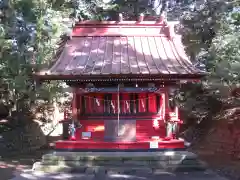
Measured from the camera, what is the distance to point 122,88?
37.8ft

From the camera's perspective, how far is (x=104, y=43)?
42.2 feet

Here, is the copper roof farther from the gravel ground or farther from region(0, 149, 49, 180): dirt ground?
region(0, 149, 49, 180): dirt ground

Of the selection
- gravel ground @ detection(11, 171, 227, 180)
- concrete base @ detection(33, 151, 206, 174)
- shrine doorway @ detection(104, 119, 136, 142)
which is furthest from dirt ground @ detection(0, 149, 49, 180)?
shrine doorway @ detection(104, 119, 136, 142)

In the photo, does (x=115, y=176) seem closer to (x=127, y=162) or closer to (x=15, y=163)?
(x=127, y=162)

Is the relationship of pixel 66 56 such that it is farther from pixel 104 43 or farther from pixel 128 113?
pixel 128 113

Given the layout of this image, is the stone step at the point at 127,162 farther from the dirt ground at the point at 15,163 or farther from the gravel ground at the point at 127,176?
the dirt ground at the point at 15,163

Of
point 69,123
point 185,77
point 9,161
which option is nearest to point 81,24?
point 69,123

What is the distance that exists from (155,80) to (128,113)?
5.03 ft

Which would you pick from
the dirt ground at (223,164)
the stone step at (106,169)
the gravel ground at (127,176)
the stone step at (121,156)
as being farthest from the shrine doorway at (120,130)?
the dirt ground at (223,164)

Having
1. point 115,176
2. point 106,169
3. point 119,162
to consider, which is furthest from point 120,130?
point 115,176

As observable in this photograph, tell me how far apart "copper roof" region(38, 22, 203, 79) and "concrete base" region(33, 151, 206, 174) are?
250 cm

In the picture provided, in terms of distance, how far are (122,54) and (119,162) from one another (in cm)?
382

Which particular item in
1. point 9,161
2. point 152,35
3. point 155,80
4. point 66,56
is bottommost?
point 9,161

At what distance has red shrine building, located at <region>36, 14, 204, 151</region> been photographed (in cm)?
1080
